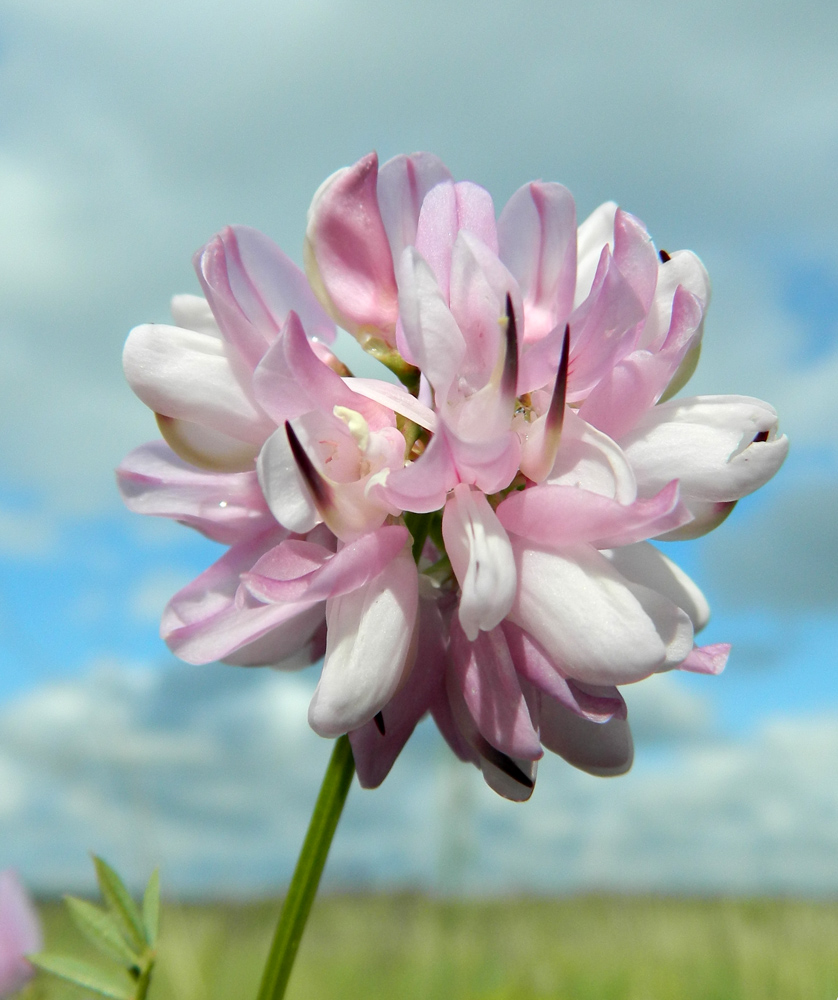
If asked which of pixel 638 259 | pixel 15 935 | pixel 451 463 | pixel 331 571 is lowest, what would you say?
pixel 15 935

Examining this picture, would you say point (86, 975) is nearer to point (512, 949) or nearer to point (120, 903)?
point (120, 903)

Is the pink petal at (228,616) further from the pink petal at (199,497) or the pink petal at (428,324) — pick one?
the pink petal at (428,324)

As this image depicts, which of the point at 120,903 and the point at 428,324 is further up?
the point at 428,324

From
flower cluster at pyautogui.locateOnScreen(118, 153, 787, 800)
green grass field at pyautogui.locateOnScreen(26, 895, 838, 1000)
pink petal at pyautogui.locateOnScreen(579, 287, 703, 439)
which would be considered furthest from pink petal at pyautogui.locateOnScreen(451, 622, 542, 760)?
green grass field at pyautogui.locateOnScreen(26, 895, 838, 1000)

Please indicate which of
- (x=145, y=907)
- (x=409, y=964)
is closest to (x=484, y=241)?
(x=145, y=907)

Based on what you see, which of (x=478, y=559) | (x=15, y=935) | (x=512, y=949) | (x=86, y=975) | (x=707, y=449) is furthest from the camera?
(x=512, y=949)

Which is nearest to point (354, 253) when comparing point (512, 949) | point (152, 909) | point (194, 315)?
point (194, 315)

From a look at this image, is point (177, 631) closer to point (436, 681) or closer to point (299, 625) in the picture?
point (299, 625)
